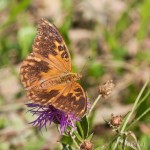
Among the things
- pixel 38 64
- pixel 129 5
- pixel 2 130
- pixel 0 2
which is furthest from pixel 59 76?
pixel 129 5

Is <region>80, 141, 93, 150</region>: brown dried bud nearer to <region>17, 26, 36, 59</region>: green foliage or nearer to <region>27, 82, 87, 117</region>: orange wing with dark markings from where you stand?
<region>27, 82, 87, 117</region>: orange wing with dark markings

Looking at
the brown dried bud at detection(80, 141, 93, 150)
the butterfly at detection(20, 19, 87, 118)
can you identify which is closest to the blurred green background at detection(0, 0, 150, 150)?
the butterfly at detection(20, 19, 87, 118)

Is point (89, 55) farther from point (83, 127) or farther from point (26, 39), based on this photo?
point (83, 127)

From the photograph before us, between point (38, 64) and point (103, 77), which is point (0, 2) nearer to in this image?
point (103, 77)

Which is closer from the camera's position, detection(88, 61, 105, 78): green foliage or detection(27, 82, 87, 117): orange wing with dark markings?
detection(27, 82, 87, 117): orange wing with dark markings

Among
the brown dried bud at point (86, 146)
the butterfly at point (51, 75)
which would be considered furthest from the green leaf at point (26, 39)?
the brown dried bud at point (86, 146)

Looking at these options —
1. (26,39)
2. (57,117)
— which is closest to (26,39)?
(26,39)
